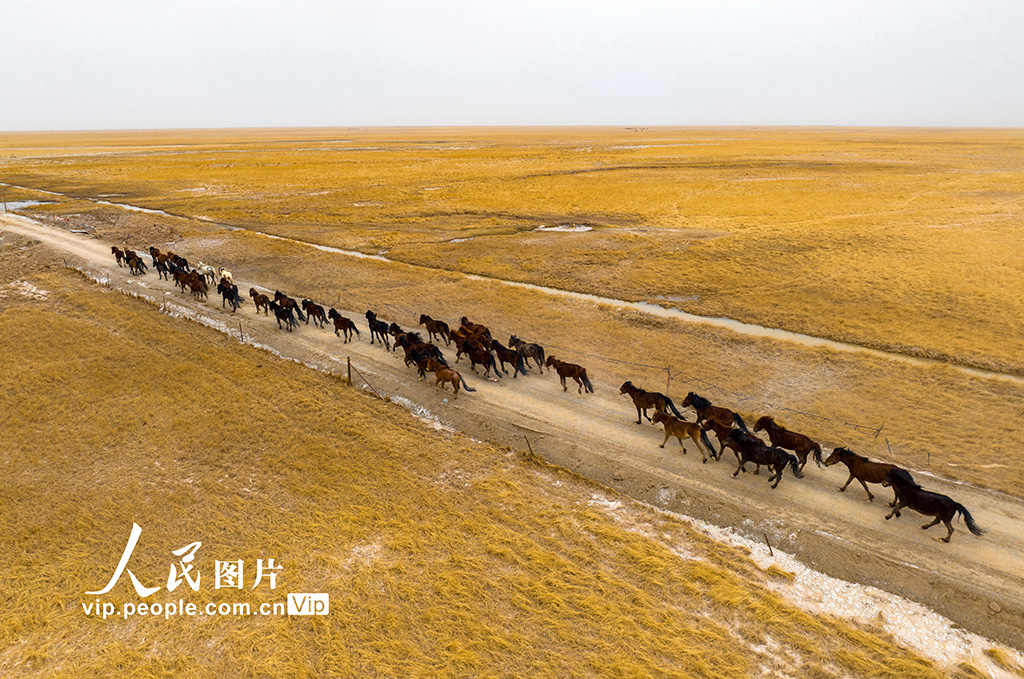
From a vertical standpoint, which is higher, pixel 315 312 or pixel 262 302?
pixel 262 302

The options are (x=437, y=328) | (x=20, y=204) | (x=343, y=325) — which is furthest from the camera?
(x=20, y=204)

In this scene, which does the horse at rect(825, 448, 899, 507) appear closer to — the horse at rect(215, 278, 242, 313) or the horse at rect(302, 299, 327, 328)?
the horse at rect(302, 299, 327, 328)

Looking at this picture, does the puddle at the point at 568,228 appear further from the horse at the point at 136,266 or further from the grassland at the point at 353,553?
the grassland at the point at 353,553

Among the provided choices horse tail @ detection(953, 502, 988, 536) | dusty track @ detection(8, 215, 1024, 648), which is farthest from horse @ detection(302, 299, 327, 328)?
horse tail @ detection(953, 502, 988, 536)

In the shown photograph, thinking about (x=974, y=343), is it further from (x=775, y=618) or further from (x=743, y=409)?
(x=775, y=618)

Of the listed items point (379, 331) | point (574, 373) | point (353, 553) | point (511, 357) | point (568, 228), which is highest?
point (568, 228)

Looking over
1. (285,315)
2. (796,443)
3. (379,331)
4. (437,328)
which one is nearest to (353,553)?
(796,443)

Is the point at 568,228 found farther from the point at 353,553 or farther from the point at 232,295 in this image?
the point at 353,553

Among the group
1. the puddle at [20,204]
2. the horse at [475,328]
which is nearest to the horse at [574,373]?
the horse at [475,328]
